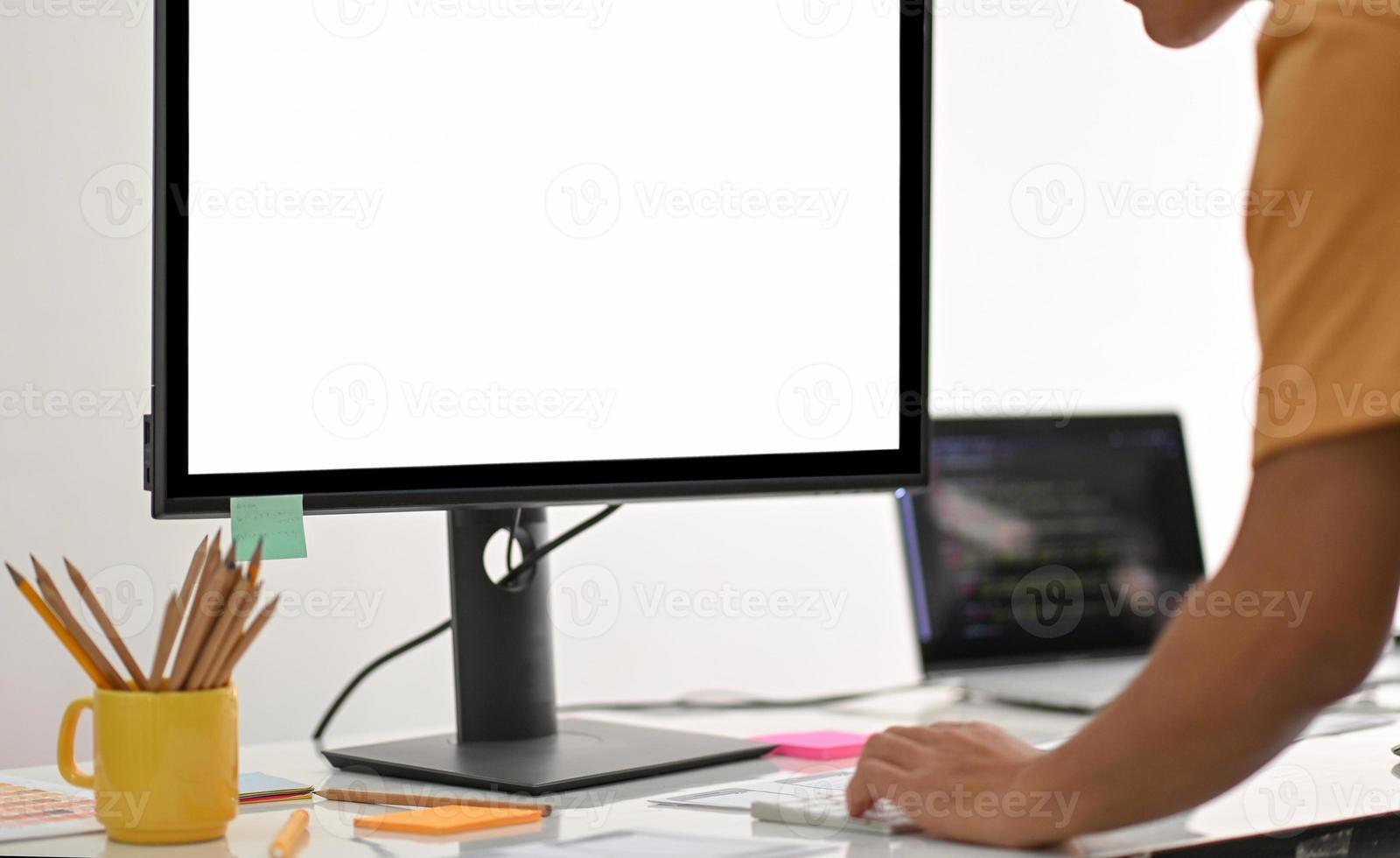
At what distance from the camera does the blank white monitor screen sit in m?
0.91

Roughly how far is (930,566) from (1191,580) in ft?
1.03

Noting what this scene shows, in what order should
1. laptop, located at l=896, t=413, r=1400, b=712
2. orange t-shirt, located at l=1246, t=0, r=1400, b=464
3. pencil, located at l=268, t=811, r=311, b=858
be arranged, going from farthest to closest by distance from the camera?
laptop, located at l=896, t=413, r=1400, b=712 → pencil, located at l=268, t=811, r=311, b=858 → orange t-shirt, located at l=1246, t=0, r=1400, b=464

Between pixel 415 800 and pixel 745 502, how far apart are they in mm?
846

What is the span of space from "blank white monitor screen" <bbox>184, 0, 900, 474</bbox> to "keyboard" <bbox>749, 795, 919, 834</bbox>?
27 centimetres

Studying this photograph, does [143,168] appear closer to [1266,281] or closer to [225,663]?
[225,663]

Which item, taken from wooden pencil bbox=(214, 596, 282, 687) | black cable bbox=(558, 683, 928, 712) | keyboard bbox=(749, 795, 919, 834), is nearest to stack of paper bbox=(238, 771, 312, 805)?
wooden pencil bbox=(214, 596, 282, 687)

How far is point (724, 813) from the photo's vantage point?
2.82 ft

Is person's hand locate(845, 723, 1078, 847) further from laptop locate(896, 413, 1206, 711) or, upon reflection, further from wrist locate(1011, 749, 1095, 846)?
laptop locate(896, 413, 1206, 711)

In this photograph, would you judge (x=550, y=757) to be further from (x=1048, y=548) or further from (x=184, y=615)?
(x=1048, y=548)

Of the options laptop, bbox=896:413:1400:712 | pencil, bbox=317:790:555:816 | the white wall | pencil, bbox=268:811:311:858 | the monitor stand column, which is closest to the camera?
pencil, bbox=268:811:311:858

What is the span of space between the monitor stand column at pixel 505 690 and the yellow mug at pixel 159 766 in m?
0.21

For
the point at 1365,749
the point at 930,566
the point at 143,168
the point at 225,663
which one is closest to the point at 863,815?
the point at 225,663

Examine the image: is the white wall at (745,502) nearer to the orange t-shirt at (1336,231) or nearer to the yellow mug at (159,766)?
the yellow mug at (159,766)

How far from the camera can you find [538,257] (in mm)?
984
